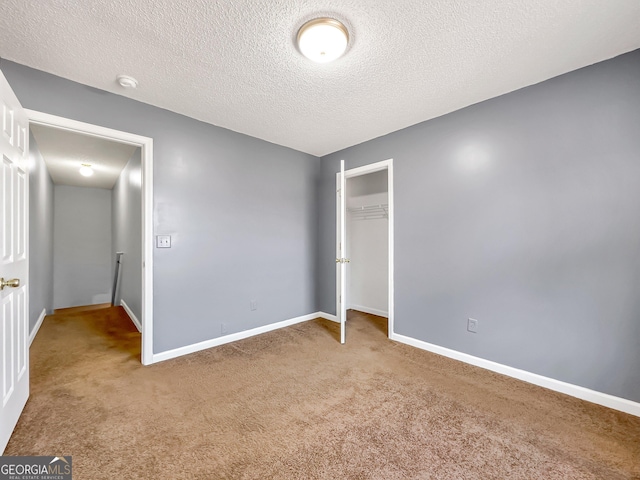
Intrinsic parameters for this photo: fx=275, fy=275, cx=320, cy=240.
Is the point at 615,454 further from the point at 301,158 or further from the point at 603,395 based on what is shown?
the point at 301,158

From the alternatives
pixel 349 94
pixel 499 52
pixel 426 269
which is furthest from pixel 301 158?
pixel 499 52

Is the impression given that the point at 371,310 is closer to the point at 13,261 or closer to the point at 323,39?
the point at 323,39

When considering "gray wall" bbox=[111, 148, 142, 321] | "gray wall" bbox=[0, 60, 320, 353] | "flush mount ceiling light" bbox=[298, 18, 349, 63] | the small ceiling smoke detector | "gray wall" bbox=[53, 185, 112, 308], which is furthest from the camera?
"gray wall" bbox=[53, 185, 112, 308]

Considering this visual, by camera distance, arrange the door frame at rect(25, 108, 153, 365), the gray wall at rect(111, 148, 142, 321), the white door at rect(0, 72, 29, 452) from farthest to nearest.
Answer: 1. the gray wall at rect(111, 148, 142, 321)
2. the door frame at rect(25, 108, 153, 365)
3. the white door at rect(0, 72, 29, 452)

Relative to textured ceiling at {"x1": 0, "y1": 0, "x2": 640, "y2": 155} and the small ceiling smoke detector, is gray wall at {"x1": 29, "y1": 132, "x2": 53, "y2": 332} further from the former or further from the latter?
textured ceiling at {"x1": 0, "y1": 0, "x2": 640, "y2": 155}

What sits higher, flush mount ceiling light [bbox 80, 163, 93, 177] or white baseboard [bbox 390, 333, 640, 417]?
flush mount ceiling light [bbox 80, 163, 93, 177]

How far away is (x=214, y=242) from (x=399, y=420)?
2437mm

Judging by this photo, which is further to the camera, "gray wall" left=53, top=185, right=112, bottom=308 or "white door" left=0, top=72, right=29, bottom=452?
"gray wall" left=53, top=185, right=112, bottom=308

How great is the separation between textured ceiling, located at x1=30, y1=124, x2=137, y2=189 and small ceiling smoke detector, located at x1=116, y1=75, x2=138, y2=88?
2.59 feet

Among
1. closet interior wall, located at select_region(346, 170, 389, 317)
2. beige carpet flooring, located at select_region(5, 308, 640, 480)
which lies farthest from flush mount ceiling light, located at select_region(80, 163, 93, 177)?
closet interior wall, located at select_region(346, 170, 389, 317)

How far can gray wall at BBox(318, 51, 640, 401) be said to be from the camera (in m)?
1.93

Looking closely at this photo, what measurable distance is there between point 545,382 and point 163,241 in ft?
11.8
